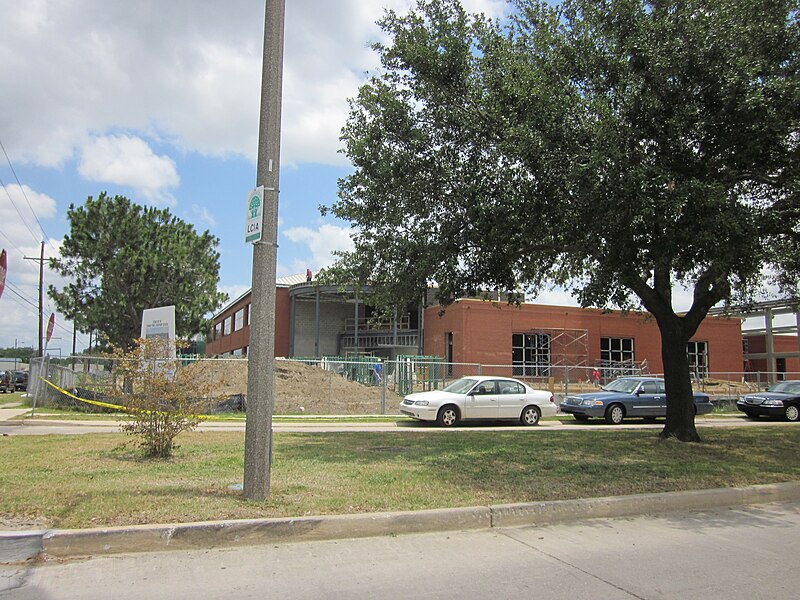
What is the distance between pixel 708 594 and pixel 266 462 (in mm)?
4308

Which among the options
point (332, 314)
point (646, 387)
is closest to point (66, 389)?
point (646, 387)

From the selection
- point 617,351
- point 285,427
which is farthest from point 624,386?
point 617,351

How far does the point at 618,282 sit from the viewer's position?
11.6 m

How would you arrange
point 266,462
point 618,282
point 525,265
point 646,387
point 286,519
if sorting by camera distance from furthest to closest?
point 646,387 < point 525,265 < point 618,282 < point 266,462 < point 286,519

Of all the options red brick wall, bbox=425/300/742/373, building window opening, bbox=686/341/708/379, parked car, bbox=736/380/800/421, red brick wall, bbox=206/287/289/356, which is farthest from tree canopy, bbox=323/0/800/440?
building window opening, bbox=686/341/708/379

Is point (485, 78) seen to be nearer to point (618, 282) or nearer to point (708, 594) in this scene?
point (618, 282)

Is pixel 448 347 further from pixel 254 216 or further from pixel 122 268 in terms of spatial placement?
pixel 254 216

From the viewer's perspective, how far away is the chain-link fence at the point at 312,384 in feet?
69.3

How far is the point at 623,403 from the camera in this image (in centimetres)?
2019


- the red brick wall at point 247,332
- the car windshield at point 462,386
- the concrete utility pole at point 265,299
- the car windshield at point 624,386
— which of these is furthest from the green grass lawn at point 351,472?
the red brick wall at point 247,332

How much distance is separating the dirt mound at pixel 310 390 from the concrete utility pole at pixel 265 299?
14.3 m

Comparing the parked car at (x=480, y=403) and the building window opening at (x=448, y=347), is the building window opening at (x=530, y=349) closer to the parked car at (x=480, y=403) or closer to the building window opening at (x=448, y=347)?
the building window opening at (x=448, y=347)

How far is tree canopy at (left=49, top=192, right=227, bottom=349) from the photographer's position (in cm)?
2911

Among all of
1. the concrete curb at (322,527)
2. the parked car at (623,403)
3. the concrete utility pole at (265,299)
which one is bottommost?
the concrete curb at (322,527)
